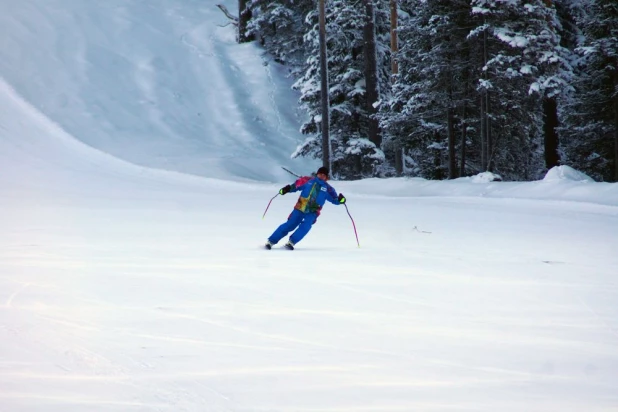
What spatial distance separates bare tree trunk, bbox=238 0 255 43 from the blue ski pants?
33727mm

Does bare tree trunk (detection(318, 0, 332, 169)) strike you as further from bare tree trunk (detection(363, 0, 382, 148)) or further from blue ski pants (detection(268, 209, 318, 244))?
blue ski pants (detection(268, 209, 318, 244))

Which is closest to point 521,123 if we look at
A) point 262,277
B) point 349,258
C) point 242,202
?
point 242,202

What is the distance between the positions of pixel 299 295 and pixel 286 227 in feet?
13.9

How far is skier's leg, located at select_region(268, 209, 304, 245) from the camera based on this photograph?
12.0m

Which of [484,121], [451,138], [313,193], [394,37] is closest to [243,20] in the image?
[394,37]

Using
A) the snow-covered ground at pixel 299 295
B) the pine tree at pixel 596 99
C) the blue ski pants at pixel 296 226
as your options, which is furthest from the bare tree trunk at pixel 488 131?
the blue ski pants at pixel 296 226

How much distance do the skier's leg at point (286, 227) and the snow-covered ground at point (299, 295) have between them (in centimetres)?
49

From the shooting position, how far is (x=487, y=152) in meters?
23.5

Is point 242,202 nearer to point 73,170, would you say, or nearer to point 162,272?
point 73,170

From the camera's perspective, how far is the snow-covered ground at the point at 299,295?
4734 millimetres

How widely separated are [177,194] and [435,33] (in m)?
9.87

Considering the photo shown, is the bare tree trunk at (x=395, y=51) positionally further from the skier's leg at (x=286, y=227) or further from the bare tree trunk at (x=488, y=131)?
the skier's leg at (x=286, y=227)

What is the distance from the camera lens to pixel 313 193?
12102 millimetres

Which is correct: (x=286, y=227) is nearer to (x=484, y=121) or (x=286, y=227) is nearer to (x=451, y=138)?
(x=484, y=121)
